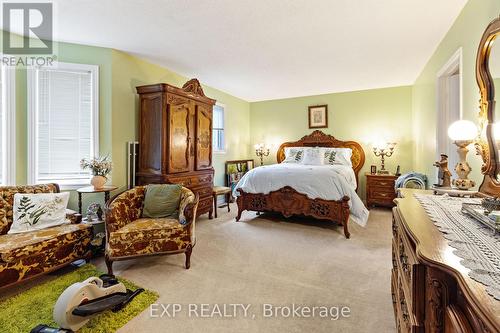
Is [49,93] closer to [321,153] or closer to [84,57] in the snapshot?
[84,57]

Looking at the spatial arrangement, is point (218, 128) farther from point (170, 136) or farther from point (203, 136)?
point (170, 136)

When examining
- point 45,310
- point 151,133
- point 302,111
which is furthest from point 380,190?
point 45,310

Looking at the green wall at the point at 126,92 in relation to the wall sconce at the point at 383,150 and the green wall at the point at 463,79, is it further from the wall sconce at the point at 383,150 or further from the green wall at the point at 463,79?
the wall sconce at the point at 383,150

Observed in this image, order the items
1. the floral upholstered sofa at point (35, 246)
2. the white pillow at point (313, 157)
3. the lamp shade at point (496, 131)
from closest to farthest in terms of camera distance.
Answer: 1. the lamp shade at point (496, 131)
2. the floral upholstered sofa at point (35, 246)
3. the white pillow at point (313, 157)


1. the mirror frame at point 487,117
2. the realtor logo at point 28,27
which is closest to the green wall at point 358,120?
the mirror frame at point 487,117

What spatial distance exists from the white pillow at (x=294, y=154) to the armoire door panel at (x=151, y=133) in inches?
115

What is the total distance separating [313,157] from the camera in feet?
16.4

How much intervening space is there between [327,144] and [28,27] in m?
5.25

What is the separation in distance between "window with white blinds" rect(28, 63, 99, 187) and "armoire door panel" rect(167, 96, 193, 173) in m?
0.94

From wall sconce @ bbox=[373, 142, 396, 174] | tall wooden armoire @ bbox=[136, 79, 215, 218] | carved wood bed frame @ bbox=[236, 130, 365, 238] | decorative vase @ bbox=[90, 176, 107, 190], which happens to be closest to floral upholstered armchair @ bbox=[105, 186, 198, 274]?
decorative vase @ bbox=[90, 176, 107, 190]

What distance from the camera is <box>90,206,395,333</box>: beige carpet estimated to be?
65.8 inches

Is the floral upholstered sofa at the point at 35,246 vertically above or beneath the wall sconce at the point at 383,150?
beneath

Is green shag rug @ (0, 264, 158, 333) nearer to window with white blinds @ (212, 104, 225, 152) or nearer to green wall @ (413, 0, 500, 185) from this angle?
green wall @ (413, 0, 500, 185)

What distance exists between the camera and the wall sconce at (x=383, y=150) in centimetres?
498
